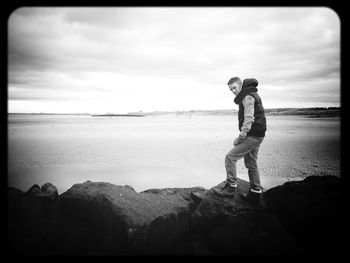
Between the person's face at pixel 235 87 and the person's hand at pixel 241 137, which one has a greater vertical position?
the person's face at pixel 235 87

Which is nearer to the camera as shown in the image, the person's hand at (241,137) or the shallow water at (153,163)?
the person's hand at (241,137)

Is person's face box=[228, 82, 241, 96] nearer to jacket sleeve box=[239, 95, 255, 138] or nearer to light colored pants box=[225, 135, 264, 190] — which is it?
jacket sleeve box=[239, 95, 255, 138]

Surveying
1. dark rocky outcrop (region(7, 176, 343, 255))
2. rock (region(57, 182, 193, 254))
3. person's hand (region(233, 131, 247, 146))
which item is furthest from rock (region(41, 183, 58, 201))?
person's hand (region(233, 131, 247, 146))

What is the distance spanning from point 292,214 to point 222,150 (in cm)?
935

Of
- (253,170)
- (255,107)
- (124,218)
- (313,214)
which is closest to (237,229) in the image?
(253,170)

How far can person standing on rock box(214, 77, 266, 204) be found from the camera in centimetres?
491

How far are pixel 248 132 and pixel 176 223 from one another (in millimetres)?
2550

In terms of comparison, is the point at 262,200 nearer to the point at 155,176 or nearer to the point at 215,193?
the point at 215,193

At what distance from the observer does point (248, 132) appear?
5.10 meters

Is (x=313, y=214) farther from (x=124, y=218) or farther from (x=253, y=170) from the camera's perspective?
(x=124, y=218)

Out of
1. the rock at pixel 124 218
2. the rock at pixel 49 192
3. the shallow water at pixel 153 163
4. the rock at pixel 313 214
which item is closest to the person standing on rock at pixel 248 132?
the rock at pixel 313 214

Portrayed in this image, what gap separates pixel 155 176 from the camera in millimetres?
9438

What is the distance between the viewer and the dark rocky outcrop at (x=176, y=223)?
4273mm

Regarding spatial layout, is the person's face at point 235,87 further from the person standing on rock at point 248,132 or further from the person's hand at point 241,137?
the person's hand at point 241,137
